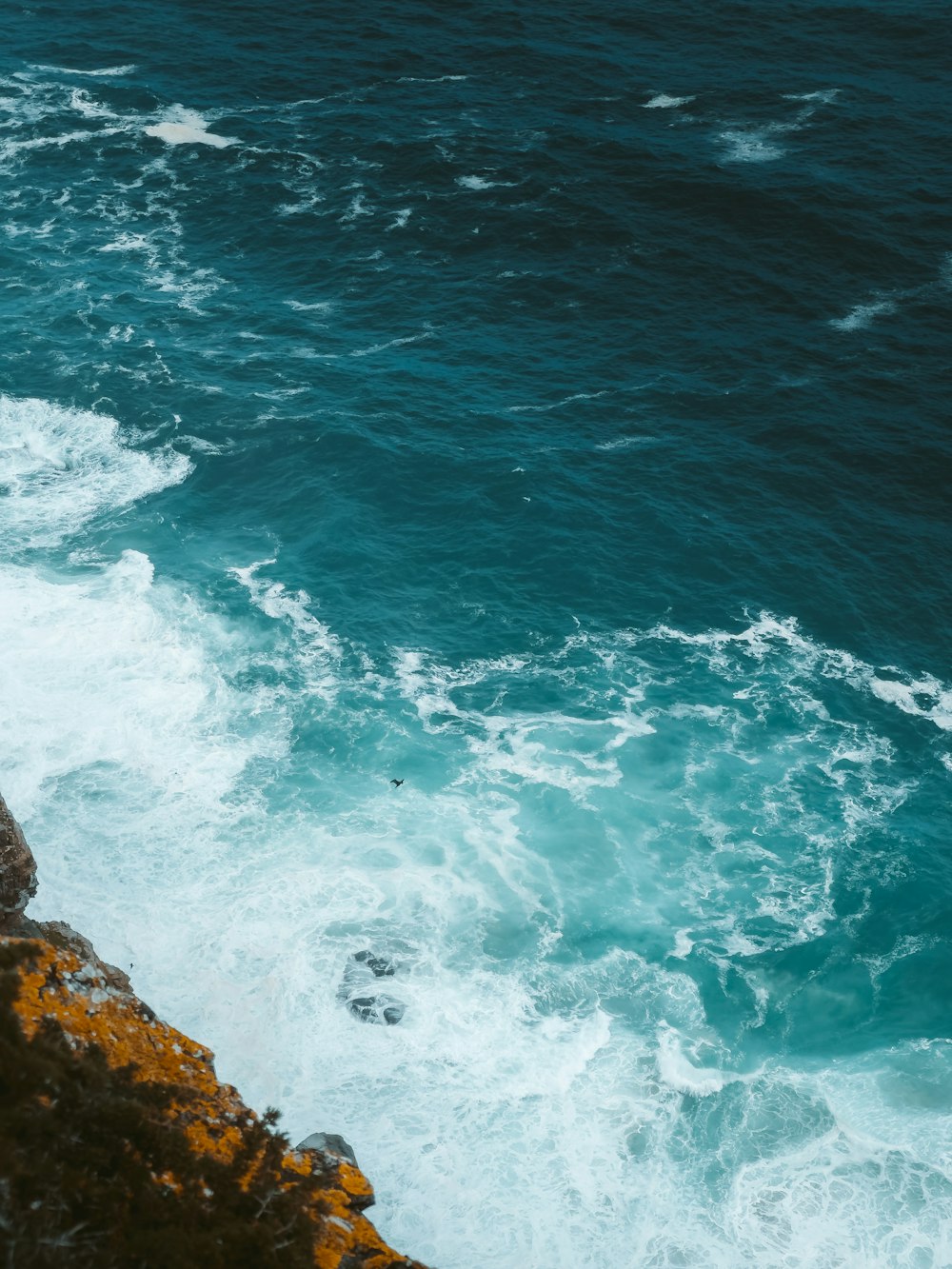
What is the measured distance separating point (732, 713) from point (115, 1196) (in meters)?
66.4


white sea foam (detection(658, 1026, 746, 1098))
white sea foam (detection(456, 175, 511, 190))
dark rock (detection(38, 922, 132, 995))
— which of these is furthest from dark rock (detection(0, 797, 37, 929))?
white sea foam (detection(456, 175, 511, 190))

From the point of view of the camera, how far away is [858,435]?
123 m

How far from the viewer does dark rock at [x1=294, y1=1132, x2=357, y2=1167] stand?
191 ft

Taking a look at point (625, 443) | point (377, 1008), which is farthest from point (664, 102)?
point (377, 1008)

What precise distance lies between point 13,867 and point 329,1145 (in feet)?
68.1

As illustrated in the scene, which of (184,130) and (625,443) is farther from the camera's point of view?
(184,130)

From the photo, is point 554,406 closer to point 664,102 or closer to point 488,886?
point 488,886

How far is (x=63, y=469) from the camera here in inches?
4695

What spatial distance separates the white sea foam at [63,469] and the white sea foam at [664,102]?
93.2 metres

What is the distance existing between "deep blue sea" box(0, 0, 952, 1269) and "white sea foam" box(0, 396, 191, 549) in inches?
21.0

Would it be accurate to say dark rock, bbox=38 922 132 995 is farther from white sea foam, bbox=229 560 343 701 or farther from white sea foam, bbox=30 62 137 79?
white sea foam, bbox=30 62 137 79

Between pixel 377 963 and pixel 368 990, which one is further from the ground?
pixel 377 963

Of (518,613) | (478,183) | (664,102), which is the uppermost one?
(664,102)

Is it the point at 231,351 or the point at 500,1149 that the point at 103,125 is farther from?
the point at 500,1149
